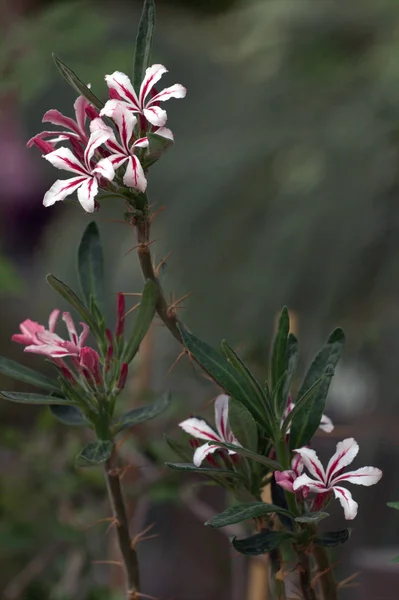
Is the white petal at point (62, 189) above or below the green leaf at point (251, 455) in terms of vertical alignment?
above

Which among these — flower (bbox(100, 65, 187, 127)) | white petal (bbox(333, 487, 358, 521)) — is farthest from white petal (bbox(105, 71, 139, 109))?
white petal (bbox(333, 487, 358, 521))

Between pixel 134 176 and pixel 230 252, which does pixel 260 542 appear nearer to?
pixel 134 176

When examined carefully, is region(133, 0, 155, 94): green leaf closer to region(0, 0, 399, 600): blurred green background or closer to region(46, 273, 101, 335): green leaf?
region(46, 273, 101, 335): green leaf

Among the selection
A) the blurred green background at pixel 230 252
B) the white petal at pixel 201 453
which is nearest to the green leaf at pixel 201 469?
the white petal at pixel 201 453

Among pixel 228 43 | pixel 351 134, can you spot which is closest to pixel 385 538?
pixel 351 134

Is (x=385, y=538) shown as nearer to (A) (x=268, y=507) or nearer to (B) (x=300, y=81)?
(A) (x=268, y=507)

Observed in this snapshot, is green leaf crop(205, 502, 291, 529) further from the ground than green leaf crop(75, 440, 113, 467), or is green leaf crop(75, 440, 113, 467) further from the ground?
green leaf crop(75, 440, 113, 467)

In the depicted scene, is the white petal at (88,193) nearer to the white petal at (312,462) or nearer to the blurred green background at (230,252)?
the white petal at (312,462)
